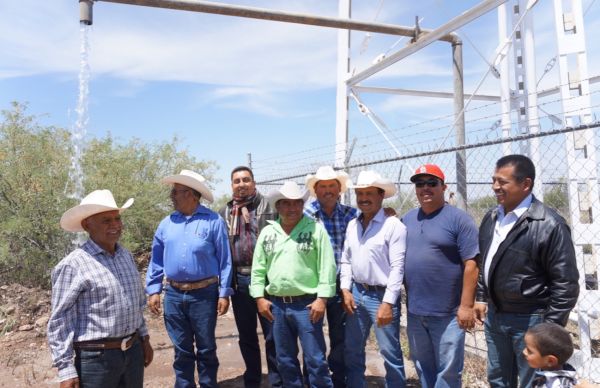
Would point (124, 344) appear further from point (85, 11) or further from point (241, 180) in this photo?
point (85, 11)

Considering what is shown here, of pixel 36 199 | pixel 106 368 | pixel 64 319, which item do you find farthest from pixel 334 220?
pixel 36 199

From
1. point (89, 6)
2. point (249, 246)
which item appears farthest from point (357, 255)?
point (89, 6)

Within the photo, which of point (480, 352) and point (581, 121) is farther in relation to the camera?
point (480, 352)

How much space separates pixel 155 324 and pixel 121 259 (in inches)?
168

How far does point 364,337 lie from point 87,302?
6.65 ft

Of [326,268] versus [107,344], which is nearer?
[107,344]

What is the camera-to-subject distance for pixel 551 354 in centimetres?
250

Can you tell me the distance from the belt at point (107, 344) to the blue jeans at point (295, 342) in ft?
3.81

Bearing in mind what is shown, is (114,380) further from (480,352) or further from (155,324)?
(155,324)

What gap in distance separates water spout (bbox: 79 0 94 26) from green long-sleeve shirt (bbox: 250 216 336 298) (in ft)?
10.1

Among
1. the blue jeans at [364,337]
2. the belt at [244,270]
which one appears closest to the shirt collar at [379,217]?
the blue jeans at [364,337]

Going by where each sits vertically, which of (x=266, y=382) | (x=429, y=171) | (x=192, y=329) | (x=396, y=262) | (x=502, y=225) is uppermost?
(x=429, y=171)

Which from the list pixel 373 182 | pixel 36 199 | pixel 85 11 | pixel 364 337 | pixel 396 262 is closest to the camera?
pixel 396 262

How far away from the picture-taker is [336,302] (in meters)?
4.02
